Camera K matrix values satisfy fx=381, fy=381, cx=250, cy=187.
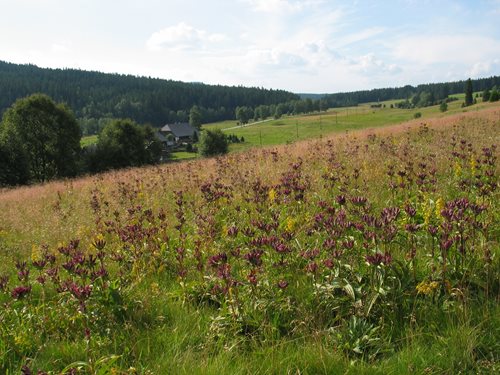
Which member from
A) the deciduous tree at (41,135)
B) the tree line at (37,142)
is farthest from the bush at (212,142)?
the deciduous tree at (41,135)

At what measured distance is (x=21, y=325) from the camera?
134 inches

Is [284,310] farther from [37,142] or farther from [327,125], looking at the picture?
[327,125]

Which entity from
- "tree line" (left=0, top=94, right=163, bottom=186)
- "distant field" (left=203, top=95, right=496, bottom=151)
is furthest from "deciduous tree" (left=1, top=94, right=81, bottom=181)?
"distant field" (left=203, top=95, right=496, bottom=151)

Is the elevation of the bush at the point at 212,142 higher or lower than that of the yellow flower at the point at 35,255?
lower

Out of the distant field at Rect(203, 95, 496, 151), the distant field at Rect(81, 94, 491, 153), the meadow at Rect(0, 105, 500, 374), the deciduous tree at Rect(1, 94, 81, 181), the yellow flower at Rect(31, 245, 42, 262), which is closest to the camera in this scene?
the meadow at Rect(0, 105, 500, 374)

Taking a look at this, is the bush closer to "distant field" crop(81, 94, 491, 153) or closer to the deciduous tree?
"distant field" crop(81, 94, 491, 153)

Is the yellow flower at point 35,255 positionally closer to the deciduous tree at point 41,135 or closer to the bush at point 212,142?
the deciduous tree at point 41,135

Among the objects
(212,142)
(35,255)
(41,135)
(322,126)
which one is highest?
A: (41,135)

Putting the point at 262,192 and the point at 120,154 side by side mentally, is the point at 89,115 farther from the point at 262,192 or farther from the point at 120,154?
the point at 262,192

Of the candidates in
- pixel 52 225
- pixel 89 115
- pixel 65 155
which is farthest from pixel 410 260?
pixel 89 115

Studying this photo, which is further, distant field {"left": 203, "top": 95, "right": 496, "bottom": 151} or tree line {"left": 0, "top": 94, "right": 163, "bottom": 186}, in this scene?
distant field {"left": 203, "top": 95, "right": 496, "bottom": 151}

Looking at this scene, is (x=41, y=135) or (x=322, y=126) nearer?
(x=41, y=135)

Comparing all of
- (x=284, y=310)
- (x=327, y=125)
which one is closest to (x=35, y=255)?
(x=284, y=310)

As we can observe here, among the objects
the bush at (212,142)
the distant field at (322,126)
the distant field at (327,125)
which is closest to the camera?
the bush at (212,142)
